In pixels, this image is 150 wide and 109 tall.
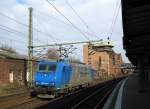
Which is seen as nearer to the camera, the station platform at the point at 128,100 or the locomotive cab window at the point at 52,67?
the station platform at the point at 128,100

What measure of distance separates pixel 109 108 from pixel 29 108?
15.9 ft

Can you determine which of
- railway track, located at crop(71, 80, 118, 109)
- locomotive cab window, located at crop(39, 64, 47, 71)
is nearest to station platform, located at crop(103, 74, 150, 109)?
railway track, located at crop(71, 80, 118, 109)

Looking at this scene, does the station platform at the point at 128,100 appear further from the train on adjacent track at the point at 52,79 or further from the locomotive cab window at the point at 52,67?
the locomotive cab window at the point at 52,67

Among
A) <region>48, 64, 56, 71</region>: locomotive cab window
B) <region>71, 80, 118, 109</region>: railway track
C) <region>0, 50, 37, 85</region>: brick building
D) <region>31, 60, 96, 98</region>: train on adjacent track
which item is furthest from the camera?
<region>0, 50, 37, 85</region>: brick building

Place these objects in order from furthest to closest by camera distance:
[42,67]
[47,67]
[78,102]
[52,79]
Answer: [42,67]
[47,67]
[52,79]
[78,102]

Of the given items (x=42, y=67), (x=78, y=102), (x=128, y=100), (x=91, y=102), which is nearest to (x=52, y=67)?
(x=42, y=67)

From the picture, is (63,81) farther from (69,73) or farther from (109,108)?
(109,108)

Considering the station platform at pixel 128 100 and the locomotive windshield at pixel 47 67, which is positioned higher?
the locomotive windshield at pixel 47 67

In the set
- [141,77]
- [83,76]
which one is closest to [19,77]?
[83,76]

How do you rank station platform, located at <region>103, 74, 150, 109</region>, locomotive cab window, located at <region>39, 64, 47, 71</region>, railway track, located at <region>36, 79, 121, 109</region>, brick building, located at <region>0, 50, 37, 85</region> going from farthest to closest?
brick building, located at <region>0, 50, 37, 85</region>, locomotive cab window, located at <region>39, 64, 47, 71</region>, railway track, located at <region>36, 79, 121, 109</region>, station platform, located at <region>103, 74, 150, 109</region>

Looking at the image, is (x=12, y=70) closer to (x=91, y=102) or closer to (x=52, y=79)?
(x=52, y=79)

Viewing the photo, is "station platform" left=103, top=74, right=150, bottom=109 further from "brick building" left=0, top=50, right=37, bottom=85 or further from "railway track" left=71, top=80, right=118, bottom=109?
"brick building" left=0, top=50, right=37, bottom=85

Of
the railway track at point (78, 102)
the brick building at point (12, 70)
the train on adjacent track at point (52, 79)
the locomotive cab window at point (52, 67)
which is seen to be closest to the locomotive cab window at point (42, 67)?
the train on adjacent track at point (52, 79)

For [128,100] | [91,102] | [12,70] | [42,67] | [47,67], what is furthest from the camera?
[12,70]
